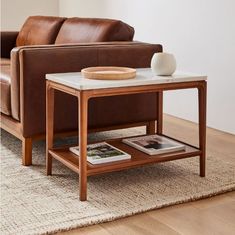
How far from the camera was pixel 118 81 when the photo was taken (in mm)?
2025

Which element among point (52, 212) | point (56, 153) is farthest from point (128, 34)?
point (52, 212)

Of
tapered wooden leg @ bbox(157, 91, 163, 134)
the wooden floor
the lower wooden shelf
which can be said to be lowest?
the wooden floor

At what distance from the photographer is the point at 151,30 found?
3797mm

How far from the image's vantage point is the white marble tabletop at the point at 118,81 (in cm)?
196

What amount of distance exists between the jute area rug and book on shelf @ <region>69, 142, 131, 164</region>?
14 cm

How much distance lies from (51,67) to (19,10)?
9.27 feet

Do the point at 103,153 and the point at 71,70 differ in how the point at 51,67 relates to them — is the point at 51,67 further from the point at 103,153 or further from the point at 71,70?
the point at 103,153

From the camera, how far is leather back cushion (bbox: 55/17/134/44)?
9.17 feet

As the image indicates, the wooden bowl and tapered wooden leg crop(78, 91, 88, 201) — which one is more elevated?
the wooden bowl

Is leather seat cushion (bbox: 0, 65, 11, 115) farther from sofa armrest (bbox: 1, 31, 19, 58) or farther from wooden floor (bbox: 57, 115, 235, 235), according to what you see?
sofa armrest (bbox: 1, 31, 19, 58)

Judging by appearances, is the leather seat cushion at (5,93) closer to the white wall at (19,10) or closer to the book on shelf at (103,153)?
the book on shelf at (103,153)

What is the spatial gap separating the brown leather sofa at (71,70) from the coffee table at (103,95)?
169mm

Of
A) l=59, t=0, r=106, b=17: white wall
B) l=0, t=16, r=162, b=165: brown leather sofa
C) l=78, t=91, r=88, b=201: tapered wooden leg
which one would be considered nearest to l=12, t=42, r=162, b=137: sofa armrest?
l=0, t=16, r=162, b=165: brown leather sofa

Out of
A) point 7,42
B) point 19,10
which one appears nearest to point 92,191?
point 7,42
